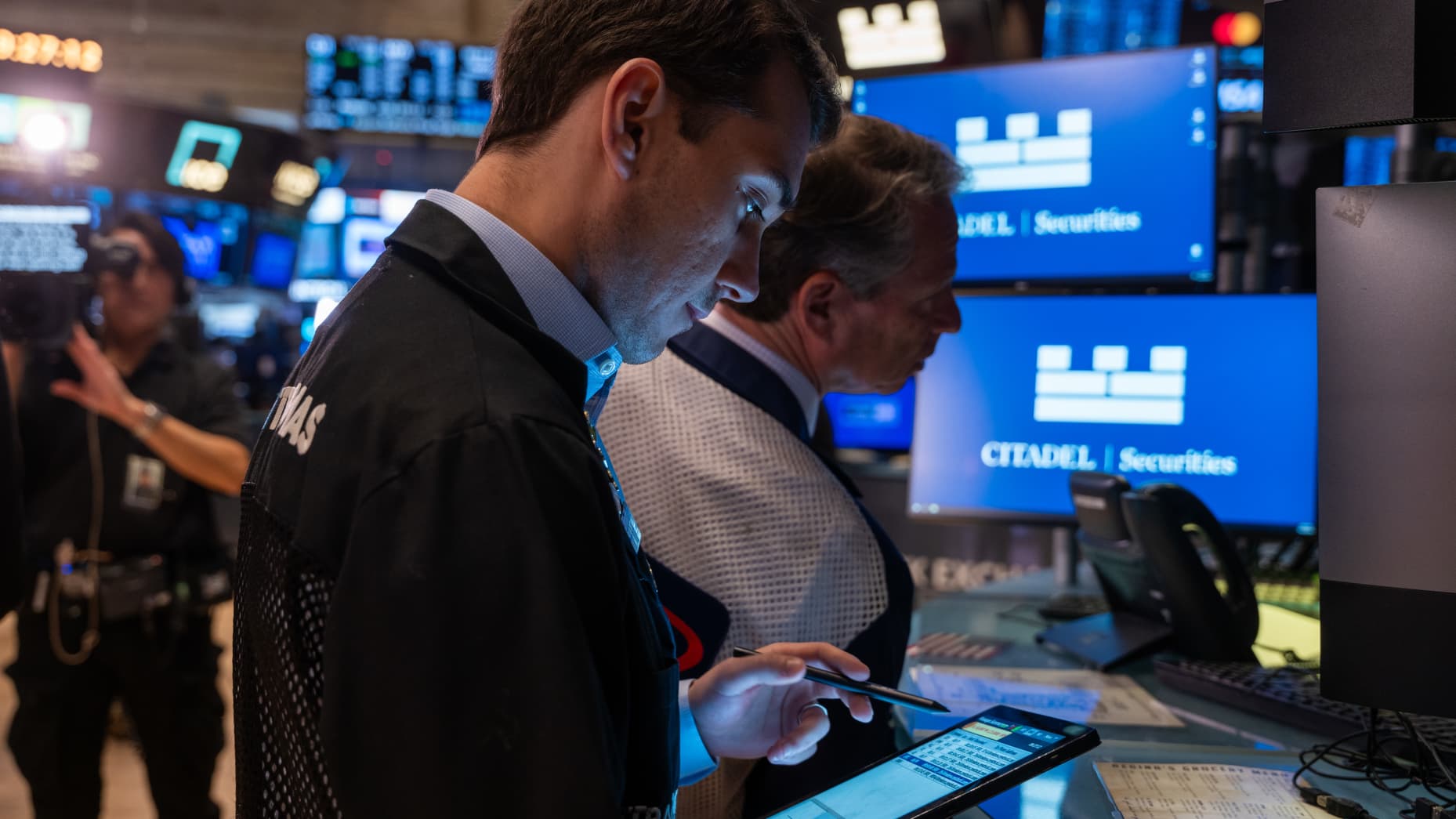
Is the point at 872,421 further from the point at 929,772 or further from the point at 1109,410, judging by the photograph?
the point at 929,772

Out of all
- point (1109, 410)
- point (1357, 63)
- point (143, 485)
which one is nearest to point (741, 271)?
point (1357, 63)

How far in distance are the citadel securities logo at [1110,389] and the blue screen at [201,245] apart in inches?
281

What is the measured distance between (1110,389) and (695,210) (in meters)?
1.46

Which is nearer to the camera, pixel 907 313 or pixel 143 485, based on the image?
pixel 907 313

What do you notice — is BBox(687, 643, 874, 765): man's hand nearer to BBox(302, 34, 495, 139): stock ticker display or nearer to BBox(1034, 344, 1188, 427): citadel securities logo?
BBox(1034, 344, 1188, 427): citadel securities logo

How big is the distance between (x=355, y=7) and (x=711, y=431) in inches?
367

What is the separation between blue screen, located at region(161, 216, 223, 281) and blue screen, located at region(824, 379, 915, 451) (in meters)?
6.55

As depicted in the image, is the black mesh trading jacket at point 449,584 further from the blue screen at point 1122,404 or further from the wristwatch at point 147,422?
the wristwatch at point 147,422

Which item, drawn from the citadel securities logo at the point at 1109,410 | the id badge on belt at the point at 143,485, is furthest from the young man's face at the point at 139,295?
the citadel securities logo at the point at 1109,410

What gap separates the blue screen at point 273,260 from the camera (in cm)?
838

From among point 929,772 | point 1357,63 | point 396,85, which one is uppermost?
point 396,85

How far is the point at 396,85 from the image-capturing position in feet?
26.5

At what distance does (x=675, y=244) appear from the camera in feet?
2.49

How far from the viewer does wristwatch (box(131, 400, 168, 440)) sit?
253 cm
